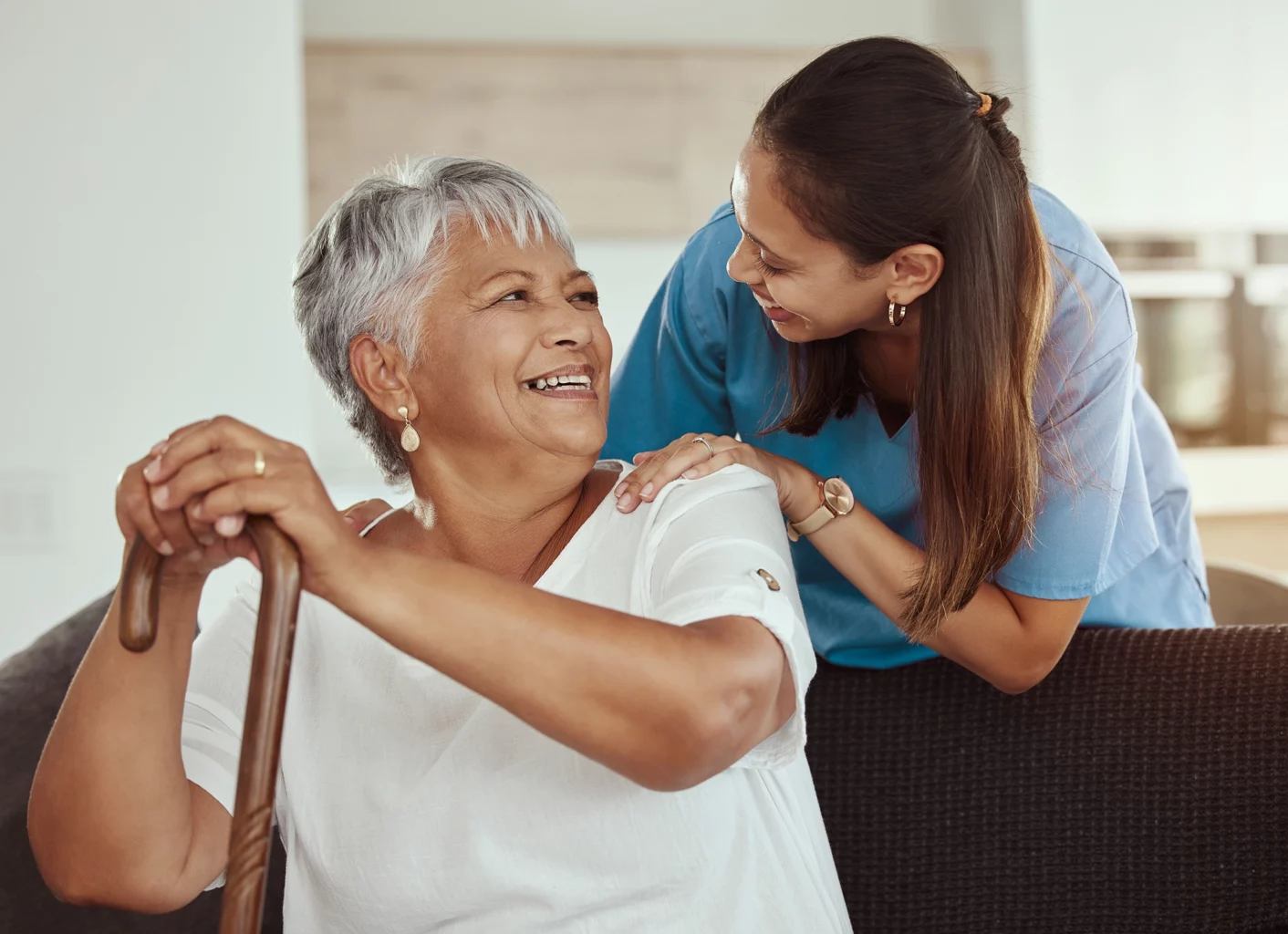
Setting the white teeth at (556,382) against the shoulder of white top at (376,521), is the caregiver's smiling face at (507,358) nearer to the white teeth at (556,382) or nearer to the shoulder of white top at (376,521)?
the white teeth at (556,382)

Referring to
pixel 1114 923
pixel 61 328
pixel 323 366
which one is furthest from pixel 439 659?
pixel 61 328

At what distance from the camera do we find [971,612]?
54.9 inches

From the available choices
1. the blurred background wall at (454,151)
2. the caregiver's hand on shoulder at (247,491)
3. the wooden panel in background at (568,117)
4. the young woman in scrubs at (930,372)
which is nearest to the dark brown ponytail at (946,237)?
the young woman in scrubs at (930,372)

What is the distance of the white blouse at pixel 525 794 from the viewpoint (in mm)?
1095

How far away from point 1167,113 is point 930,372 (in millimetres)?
3314

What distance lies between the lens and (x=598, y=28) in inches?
168

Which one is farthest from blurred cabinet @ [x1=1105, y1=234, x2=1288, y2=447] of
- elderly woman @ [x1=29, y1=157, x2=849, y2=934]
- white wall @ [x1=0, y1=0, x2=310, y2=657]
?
elderly woman @ [x1=29, y1=157, x2=849, y2=934]

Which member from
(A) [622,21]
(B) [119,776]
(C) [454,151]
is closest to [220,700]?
(B) [119,776]

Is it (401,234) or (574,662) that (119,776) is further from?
(401,234)

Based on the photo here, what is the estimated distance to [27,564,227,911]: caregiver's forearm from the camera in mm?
1013

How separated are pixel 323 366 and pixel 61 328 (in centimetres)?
206

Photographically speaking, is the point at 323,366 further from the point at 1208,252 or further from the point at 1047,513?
the point at 1208,252

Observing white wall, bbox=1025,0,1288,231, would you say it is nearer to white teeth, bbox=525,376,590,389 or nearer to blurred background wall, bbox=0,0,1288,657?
blurred background wall, bbox=0,0,1288,657

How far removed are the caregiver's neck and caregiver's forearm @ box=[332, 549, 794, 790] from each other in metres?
0.41
